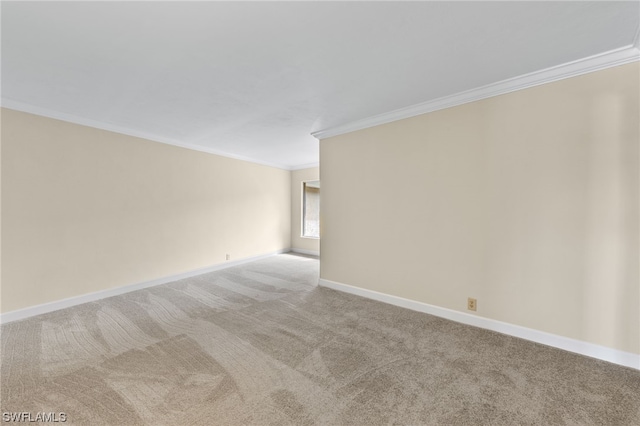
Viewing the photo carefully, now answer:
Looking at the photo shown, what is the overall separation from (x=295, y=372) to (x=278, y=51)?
95.8 inches

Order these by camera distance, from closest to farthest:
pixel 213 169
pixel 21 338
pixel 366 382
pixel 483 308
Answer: pixel 366 382
pixel 21 338
pixel 483 308
pixel 213 169

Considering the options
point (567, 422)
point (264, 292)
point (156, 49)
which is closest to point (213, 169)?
point (264, 292)

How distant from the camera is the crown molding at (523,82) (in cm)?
188

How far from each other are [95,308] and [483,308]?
4.50m

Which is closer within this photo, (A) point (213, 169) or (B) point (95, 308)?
(B) point (95, 308)

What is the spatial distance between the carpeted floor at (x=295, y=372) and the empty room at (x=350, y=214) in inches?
0.7

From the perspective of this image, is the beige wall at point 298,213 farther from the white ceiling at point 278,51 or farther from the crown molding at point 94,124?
the white ceiling at point 278,51

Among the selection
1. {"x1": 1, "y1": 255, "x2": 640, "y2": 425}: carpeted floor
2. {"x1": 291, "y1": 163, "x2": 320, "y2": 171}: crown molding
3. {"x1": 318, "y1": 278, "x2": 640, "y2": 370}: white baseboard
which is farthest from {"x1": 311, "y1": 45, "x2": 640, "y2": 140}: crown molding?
{"x1": 291, "y1": 163, "x2": 320, "y2": 171}: crown molding

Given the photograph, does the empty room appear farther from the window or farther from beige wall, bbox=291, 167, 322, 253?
the window

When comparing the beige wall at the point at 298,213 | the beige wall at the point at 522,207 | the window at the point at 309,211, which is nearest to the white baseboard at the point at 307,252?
the beige wall at the point at 298,213

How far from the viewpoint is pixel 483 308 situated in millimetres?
2477

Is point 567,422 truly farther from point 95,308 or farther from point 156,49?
point 95,308

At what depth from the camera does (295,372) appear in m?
1.81

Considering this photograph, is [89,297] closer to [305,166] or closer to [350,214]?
[350,214]
